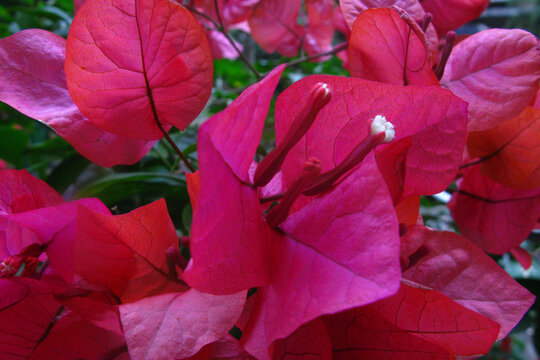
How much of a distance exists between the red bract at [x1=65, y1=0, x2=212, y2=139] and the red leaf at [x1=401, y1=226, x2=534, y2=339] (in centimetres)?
19

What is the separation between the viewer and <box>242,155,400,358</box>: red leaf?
0.57 feet

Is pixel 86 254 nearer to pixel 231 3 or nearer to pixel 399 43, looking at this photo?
pixel 399 43

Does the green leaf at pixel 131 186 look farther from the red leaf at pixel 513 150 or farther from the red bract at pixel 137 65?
the red leaf at pixel 513 150

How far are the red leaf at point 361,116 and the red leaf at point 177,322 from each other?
0.30ft

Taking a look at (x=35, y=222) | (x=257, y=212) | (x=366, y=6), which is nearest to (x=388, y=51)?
(x=366, y=6)

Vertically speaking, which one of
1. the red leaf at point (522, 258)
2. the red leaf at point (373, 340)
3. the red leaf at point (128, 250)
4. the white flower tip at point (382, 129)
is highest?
the white flower tip at point (382, 129)

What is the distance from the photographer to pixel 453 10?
1.34ft

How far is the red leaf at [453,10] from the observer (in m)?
0.40

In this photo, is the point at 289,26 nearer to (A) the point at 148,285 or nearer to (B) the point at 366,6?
(B) the point at 366,6

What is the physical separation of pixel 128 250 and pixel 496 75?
0.32m

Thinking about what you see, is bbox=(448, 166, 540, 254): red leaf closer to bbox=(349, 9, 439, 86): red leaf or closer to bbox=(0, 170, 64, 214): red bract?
bbox=(349, 9, 439, 86): red leaf

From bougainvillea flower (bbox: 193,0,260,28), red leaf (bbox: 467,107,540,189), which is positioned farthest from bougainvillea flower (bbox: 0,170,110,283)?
bougainvillea flower (bbox: 193,0,260,28)

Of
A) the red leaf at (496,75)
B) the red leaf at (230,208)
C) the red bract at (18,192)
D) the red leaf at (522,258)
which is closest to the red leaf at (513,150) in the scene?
the red leaf at (496,75)

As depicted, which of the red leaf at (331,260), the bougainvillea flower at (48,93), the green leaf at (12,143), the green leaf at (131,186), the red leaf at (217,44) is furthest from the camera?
the red leaf at (217,44)
